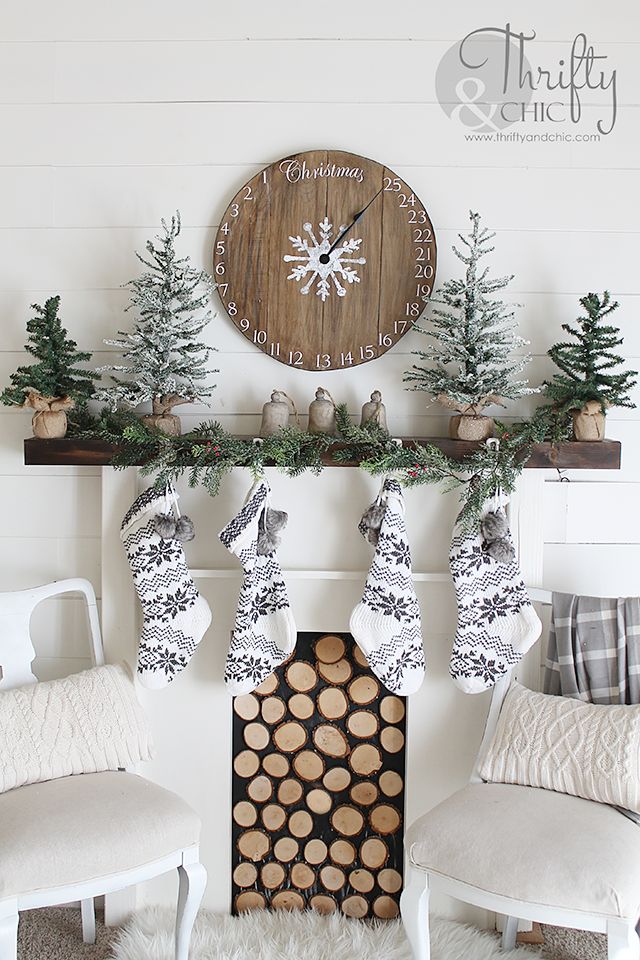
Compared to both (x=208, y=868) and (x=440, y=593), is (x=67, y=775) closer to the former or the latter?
(x=208, y=868)

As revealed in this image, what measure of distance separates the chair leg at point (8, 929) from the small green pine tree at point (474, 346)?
135cm

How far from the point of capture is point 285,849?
2.17 meters

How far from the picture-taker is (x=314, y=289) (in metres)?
2.11

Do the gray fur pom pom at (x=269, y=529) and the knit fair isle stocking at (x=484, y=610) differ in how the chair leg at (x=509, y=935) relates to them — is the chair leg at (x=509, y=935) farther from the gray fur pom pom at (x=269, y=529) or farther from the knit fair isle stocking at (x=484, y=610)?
the gray fur pom pom at (x=269, y=529)

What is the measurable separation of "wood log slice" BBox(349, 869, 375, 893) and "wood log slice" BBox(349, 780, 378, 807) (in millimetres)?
170

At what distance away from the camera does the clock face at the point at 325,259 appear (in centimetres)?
208

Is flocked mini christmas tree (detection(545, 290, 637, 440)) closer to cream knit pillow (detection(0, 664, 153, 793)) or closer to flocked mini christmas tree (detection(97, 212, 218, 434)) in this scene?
flocked mini christmas tree (detection(97, 212, 218, 434))

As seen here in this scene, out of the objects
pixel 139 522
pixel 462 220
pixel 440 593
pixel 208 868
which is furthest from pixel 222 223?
pixel 208 868

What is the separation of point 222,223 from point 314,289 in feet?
0.90

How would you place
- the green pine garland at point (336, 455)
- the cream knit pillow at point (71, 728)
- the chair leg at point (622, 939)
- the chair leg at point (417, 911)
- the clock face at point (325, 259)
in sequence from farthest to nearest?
the clock face at point (325, 259), the green pine garland at point (336, 455), the cream knit pillow at point (71, 728), the chair leg at point (417, 911), the chair leg at point (622, 939)

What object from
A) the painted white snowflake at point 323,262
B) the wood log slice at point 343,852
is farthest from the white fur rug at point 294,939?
the painted white snowflake at point 323,262

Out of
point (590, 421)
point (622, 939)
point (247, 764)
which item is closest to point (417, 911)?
point (622, 939)

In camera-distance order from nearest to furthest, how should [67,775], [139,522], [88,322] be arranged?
[67,775], [139,522], [88,322]

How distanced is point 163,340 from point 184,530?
0.44m
